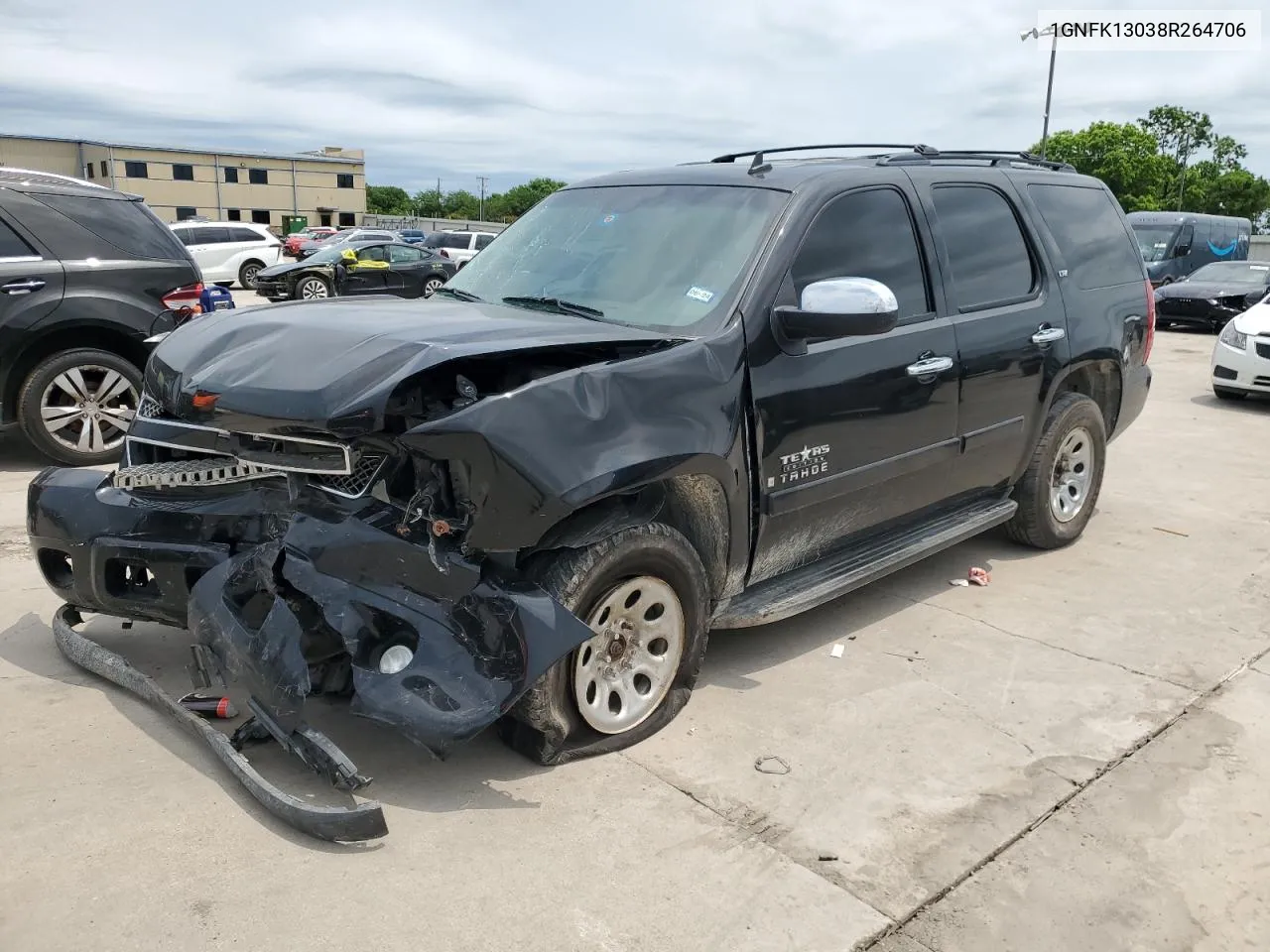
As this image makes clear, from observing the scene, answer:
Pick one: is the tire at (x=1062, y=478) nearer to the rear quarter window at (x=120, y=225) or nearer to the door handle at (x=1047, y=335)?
the door handle at (x=1047, y=335)

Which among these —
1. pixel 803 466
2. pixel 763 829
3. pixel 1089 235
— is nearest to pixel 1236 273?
pixel 1089 235

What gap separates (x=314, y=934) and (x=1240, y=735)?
3161mm

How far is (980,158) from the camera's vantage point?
17.1 ft

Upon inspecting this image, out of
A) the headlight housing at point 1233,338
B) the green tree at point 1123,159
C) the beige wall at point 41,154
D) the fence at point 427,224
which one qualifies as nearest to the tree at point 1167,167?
the green tree at point 1123,159

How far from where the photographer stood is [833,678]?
404cm

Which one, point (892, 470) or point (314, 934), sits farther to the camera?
point (892, 470)

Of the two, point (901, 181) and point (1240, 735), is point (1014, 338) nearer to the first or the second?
point (901, 181)

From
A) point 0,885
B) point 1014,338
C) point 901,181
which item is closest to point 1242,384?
point 1014,338

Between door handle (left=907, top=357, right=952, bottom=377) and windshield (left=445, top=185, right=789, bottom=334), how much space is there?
34.7 inches

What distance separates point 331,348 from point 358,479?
397mm

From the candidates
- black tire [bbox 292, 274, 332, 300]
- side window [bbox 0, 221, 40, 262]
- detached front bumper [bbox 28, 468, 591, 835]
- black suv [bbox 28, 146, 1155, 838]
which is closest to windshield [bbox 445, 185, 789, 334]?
black suv [bbox 28, 146, 1155, 838]

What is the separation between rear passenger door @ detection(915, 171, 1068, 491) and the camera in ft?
14.9

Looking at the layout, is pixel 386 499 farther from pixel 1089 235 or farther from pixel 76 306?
pixel 76 306

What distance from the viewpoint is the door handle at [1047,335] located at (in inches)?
193
